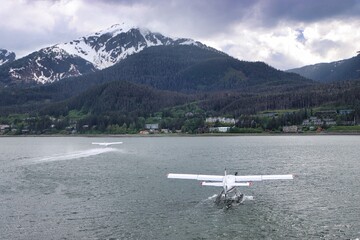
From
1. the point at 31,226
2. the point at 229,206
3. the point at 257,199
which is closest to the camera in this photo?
the point at 31,226

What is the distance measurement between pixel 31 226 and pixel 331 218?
1068 inches

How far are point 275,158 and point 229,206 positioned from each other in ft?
171

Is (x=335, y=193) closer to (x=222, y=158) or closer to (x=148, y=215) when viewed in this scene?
(x=148, y=215)

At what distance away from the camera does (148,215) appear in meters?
42.8

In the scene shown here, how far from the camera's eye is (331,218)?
133 ft

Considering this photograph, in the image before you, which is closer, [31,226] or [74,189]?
[31,226]

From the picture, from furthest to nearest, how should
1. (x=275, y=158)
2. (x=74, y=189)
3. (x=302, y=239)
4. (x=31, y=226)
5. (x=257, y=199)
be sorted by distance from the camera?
1. (x=275, y=158)
2. (x=74, y=189)
3. (x=257, y=199)
4. (x=31, y=226)
5. (x=302, y=239)

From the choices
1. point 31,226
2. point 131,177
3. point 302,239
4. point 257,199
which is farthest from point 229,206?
point 131,177

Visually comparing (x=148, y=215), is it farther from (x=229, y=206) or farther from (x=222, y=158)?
(x=222, y=158)

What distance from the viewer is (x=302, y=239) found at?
3469cm

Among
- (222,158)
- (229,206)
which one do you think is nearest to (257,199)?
(229,206)

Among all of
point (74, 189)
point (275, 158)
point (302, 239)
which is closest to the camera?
point (302, 239)

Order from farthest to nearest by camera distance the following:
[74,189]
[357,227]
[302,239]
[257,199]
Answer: [74,189] < [257,199] < [357,227] < [302,239]

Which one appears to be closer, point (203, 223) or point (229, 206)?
point (203, 223)
